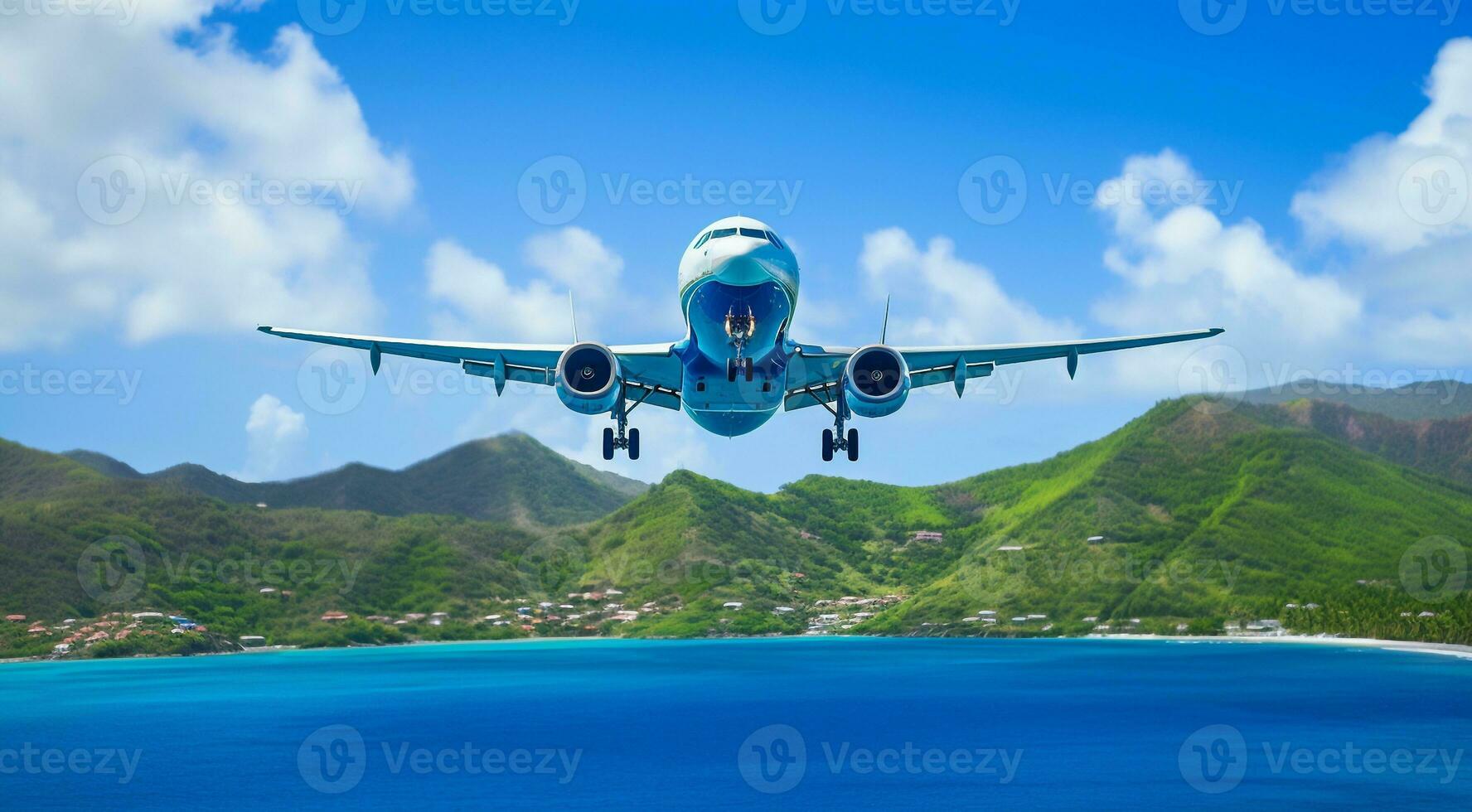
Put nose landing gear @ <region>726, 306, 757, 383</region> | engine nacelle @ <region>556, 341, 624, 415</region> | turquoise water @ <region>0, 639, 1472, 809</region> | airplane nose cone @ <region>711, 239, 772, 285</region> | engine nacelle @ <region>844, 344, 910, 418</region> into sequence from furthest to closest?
turquoise water @ <region>0, 639, 1472, 809</region> < engine nacelle @ <region>844, 344, 910, 418</region> < engine nacelle @ <region>556, 341, 624, 415</region> < nose landing gear @ <region>726, 306, 757, 383</region> < airplane nose cone @ <region>711, 239, 772, 285</region>

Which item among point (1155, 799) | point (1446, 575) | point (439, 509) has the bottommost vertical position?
point (1155, 799)

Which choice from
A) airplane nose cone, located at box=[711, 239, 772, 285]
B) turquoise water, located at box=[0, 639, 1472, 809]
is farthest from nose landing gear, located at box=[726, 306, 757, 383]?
turquoise water, located at box=[0, 639, 1472, 809]

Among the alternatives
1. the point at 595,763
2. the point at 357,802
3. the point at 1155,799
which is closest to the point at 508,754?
the point at 595,763

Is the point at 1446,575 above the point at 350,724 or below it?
above

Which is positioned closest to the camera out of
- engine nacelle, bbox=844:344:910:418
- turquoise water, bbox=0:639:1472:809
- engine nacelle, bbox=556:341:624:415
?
engine nacelle, bbox=556:341:624:415

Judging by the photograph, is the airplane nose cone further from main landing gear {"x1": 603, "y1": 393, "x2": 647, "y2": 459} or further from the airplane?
main landing gear {"x1": 603, "y1": 393, "x2": 647, "y2": 459}

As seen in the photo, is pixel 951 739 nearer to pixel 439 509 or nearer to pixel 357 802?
pixel 357 802

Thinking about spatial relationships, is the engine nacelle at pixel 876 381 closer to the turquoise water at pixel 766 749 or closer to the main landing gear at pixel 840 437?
the main landing gear at pixel 840 437

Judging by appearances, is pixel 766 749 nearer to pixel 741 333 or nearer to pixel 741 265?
pixel 741 333
